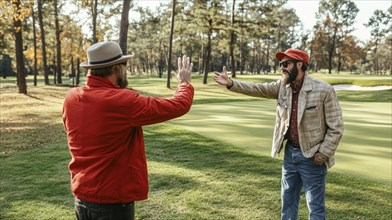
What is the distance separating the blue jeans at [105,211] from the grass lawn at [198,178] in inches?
89.2

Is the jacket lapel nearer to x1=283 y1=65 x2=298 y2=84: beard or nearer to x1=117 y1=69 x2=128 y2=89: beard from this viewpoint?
x1=283 y1=65 x2=298 y2=84: beard

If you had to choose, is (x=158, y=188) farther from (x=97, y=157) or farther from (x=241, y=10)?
(x=241, y=10)

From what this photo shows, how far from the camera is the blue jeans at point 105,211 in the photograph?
2883 mm

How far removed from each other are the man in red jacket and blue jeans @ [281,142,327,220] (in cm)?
193

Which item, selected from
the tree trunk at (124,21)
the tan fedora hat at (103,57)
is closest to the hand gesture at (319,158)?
the tan fedora hat at (103,57)

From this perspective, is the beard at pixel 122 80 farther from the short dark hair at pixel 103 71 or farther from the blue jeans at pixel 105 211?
the blue jeans at pixel 105 211

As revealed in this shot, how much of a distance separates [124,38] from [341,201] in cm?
1080

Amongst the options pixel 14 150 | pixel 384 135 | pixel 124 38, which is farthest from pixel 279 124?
pixel 124 38

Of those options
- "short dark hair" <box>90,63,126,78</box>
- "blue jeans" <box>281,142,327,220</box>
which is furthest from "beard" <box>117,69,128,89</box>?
"blue jeans" <box>281,142,327,220</box>

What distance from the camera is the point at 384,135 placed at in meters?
9.91

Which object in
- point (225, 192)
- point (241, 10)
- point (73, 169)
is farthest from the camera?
point (241, 10)

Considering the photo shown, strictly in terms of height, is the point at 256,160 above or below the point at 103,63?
below

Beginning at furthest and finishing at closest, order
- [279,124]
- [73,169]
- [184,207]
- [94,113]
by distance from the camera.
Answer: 1. [184,207]
2. [279,124]
3. [73,169]
4. [94,113]

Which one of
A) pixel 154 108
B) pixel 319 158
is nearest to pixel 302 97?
pixel 319 158
